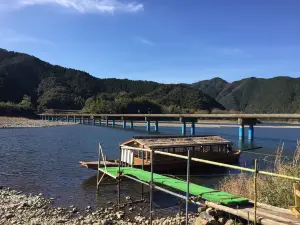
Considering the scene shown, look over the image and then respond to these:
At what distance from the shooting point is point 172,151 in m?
25.8

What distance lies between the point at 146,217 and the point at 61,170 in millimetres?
13231

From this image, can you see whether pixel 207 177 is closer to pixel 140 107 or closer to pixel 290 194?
pixel 290 194

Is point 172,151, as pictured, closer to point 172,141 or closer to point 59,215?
point 172,141

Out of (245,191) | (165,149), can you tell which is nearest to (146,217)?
(245,191)

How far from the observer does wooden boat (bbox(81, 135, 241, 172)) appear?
894 inches

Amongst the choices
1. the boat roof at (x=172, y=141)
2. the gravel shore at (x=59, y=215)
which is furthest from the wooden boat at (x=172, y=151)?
the gravel shore at (x=59, y=215)

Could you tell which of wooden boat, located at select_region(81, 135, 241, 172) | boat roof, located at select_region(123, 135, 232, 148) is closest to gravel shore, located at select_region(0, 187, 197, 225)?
wooden boat, located at select_region(81, 135, 241, 172)

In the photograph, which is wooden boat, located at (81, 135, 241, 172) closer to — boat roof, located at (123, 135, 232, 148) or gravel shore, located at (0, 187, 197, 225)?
boat roof, located at (123, 135, 232, 148)

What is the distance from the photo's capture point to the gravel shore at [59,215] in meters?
13.0

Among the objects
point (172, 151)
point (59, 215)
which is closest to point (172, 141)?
point (172, 151)

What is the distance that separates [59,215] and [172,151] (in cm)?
1304

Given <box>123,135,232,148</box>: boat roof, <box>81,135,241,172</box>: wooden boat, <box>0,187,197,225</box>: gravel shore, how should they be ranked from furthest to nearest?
<box>123,135,232,148</box>: boat roof < <box>81,135,241,172</box>: wooden boat < <box>0,187,197,225</box>: gravel shore

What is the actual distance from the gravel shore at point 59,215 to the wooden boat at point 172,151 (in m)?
5.35

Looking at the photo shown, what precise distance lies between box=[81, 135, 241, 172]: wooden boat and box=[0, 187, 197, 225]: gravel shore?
535 centimetres
